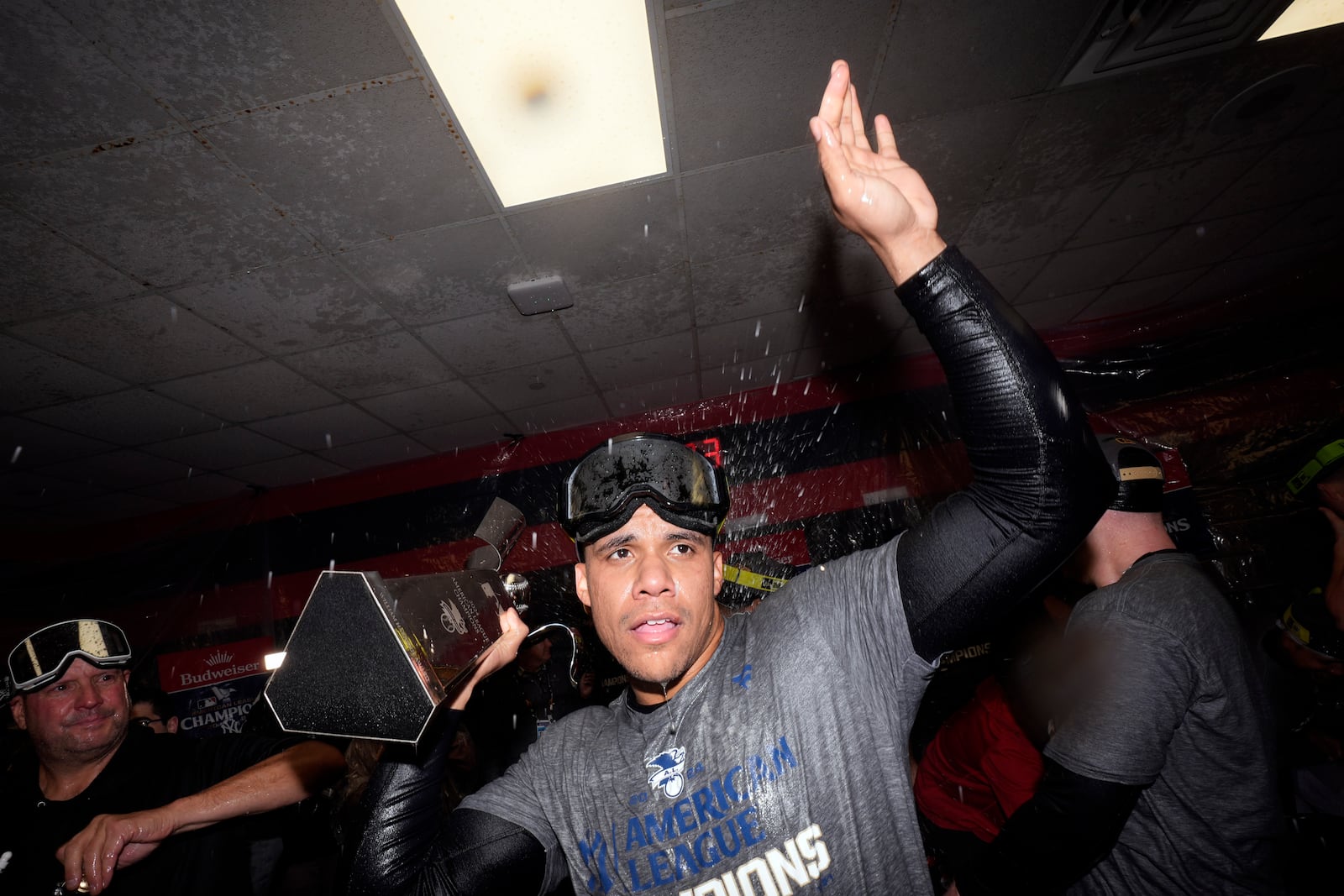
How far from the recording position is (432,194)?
2.70m

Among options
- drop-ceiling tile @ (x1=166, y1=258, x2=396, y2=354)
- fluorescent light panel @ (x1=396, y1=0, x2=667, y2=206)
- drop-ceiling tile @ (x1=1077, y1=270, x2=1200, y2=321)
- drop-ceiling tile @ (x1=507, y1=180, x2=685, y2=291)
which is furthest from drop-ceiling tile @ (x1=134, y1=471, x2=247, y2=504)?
drop-ceiling tile @ (x1=1077, y1=270, x2=1200, y2=321)

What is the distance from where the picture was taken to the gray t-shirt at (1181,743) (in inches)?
56.4

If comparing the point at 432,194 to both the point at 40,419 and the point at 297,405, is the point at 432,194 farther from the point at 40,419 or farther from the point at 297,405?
the point at 40,419

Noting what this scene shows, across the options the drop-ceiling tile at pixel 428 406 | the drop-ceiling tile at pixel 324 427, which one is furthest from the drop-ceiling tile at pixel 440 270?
the drop-ceiling tile at pixel 324 427

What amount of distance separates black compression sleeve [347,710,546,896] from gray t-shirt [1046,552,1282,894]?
1455 millimetres

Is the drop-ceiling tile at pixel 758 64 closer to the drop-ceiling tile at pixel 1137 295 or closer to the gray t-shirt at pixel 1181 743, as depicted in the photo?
the gray t-shirt at pixel 1181 743

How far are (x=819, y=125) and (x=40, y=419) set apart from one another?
5676mm

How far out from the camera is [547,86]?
231cm

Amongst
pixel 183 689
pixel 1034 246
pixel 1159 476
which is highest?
pixel 1034 246

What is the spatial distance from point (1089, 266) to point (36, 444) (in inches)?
336

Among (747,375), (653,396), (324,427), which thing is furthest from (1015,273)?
(324,427)

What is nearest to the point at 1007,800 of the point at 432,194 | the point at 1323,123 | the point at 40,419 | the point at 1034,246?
the point at 1034,246

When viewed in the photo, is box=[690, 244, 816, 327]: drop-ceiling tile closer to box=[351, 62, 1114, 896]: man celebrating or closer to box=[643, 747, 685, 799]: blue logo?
box=[351, 62, 1114, 896]: man celebrating

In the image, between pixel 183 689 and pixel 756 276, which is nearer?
pixel 756 276
